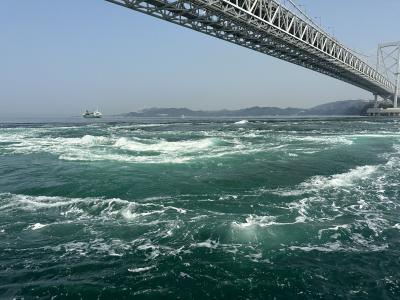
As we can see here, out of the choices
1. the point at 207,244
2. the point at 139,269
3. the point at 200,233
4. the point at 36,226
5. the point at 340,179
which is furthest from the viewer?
the point at 340,179

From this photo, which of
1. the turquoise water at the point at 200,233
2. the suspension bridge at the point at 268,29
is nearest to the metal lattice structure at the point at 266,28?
the suspension bridge at the point at 268,29

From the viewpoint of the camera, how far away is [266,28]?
142 ft

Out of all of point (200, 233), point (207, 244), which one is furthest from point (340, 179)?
point (207, 244)

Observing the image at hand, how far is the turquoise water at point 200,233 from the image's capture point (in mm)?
5934

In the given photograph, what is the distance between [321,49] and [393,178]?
54.4 m

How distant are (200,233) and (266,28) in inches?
1607

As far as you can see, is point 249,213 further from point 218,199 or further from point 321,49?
point 321,49

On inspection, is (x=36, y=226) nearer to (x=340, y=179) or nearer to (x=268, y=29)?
(x=340, y=179)

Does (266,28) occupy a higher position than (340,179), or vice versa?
(266,28)

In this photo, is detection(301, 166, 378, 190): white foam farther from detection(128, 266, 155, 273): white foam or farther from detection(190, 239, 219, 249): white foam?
detection(128, 266, 155, 273): white foam

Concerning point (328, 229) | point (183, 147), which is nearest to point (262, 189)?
point (328, 229)

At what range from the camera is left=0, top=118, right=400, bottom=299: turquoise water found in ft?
19.5

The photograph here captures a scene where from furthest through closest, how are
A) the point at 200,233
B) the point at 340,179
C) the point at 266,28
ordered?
1. the point at 266,28
2. the point at 340,179
3. the point at 200,233

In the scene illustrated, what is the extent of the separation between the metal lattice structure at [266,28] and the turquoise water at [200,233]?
2300cm
